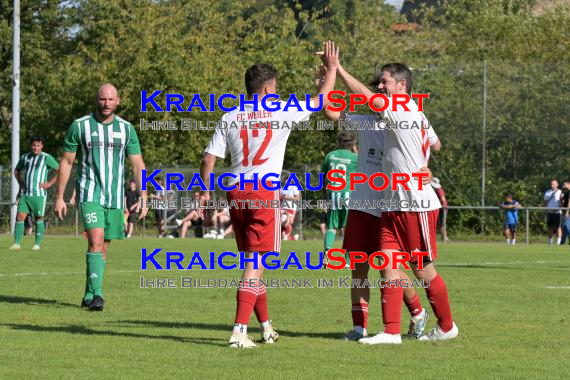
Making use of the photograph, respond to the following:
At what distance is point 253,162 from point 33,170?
50.0 ft

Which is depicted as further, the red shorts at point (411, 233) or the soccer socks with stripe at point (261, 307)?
the soccer socks with stripe at point (261, 307)

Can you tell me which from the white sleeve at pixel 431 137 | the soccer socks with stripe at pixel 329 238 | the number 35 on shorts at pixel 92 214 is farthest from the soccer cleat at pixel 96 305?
the soccer socks with stripe at pixel 329 238

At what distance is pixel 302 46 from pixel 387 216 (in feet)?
138

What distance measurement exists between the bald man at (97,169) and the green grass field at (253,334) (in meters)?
0.55

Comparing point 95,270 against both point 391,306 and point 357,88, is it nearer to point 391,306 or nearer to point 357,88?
point 391,306

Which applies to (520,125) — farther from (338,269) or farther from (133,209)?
(338,269)

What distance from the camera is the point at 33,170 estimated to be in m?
23.8

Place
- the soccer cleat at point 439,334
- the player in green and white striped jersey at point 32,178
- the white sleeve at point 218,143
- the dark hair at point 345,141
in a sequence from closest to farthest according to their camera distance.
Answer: the white sleeve at point 218,143, the soccer cleat at point 439,334, the dark hair at point 345,141, the player in green and white striped jersey at point 32,178

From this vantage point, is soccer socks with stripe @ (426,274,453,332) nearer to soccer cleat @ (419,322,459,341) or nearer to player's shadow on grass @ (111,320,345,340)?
soccer cleat @ (419,322,459,341)

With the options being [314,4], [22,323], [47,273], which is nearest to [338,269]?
[47,273]

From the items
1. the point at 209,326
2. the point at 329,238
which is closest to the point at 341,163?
the point at 329,238

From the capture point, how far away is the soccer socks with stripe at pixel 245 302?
909cm

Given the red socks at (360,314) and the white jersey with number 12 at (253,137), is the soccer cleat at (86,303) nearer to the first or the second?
the red socks at (360,314)

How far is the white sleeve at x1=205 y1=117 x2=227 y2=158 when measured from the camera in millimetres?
9141
